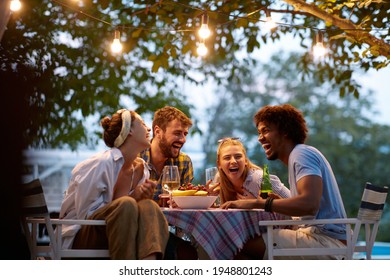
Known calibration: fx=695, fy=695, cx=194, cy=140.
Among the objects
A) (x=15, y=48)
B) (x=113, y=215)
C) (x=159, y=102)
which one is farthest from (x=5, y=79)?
(x=159, y=102)

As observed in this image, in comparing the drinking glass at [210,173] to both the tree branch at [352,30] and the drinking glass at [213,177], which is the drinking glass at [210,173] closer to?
the drinking glass at [213,177]

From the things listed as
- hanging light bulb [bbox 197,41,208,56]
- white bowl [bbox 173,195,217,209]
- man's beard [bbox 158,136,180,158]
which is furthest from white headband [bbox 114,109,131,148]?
hanging light bulb [bbox 197,41,208,56]

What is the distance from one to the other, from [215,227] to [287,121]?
783mm

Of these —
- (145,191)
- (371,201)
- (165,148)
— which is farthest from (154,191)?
(371,201)

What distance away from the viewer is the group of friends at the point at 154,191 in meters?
3.42

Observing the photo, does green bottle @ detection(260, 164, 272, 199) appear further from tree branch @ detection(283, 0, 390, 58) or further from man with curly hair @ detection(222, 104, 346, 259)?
tree branch @ detection(283, 0, 390, 58)

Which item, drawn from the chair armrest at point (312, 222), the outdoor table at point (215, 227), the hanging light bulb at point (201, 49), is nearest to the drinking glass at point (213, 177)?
the outdoor table at point (215, 227)

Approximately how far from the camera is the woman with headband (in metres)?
3.40

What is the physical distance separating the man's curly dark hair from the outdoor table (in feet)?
1.80

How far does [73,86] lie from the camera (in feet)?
28.6

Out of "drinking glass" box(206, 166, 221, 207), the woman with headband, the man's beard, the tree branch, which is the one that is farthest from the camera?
the tree branch

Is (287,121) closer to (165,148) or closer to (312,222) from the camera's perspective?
(312,222)
